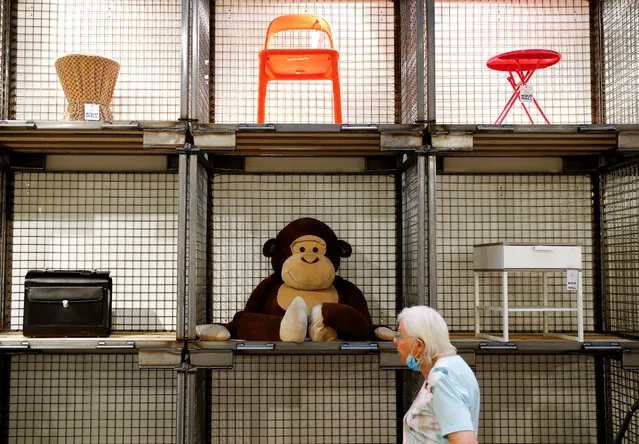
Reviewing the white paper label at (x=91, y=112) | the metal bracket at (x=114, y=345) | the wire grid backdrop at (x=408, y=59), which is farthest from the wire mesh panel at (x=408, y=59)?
the metal bracket at (x=114, y=345)

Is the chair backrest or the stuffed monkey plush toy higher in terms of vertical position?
the chair backrest

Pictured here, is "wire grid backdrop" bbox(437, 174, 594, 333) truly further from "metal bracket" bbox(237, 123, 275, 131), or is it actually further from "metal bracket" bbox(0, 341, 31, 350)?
"metal bracket" bbox(0, 341, 31, 350)

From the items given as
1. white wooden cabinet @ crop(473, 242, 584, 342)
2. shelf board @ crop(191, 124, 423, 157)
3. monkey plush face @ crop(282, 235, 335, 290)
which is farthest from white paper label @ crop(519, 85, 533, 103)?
monkey plush face @ crop(282, 235, 335, 290)

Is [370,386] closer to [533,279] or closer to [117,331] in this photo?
[533,279]

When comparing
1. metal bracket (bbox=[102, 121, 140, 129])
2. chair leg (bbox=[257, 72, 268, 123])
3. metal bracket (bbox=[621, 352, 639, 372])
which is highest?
chair leg (bbox=[257, 72, 268, 123])

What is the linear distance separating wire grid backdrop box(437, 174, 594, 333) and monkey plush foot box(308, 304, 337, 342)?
1.05 metres

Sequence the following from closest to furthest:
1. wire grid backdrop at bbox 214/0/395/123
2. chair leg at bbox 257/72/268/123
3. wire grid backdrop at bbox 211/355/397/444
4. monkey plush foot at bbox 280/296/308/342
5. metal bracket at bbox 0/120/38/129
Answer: monkey plush foot at bbox 280/296/308/342, metal bracket at bbox 0/120/38/129, chair leg at bbox 257/72/268/123, wire grid backdrop at bbox 211/355/397/444, wire grid backdrop at bbox 214/0/395/123

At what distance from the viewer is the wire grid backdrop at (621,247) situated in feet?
12.3

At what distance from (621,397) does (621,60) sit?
7.14 ft

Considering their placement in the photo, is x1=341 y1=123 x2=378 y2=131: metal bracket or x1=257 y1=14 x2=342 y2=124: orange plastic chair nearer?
x1=341 y1=123 x2=378 y2=131: metal bracket

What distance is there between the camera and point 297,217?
161 inches

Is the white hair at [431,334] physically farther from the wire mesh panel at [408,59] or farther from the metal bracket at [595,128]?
the metal bracket at [595,128]

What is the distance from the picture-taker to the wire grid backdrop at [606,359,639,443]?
3.76 m

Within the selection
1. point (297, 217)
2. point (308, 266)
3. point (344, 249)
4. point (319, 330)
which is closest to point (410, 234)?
point (344, 249)
